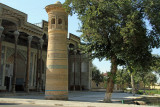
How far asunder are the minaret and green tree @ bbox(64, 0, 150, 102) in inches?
98.2

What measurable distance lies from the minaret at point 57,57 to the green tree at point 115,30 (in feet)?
8.18

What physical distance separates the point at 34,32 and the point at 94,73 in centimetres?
3124

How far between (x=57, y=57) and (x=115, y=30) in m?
5.63

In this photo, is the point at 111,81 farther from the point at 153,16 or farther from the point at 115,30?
the point at 153,16

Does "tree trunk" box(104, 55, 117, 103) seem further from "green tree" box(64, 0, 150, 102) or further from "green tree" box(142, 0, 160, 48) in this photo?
"green tree" box(142, 0, 160, 48)

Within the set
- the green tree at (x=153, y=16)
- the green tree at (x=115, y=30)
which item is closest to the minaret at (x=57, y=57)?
the green tree at (x=115, y=30)

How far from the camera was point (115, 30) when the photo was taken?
1424cm

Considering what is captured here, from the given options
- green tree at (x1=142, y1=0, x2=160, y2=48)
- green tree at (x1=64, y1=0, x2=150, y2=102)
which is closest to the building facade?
green tree at (x1=64, y1=0, x2=150, y2=102)

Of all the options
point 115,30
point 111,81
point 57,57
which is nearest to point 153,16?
point 115,30

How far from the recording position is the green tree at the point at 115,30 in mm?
13277

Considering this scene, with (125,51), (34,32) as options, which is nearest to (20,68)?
(34,32)

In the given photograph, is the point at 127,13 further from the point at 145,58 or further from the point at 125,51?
the point at 145,58

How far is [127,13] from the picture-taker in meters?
13.9

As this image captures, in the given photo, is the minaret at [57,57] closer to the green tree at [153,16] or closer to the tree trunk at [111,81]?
the tree trunk at [111,81]
